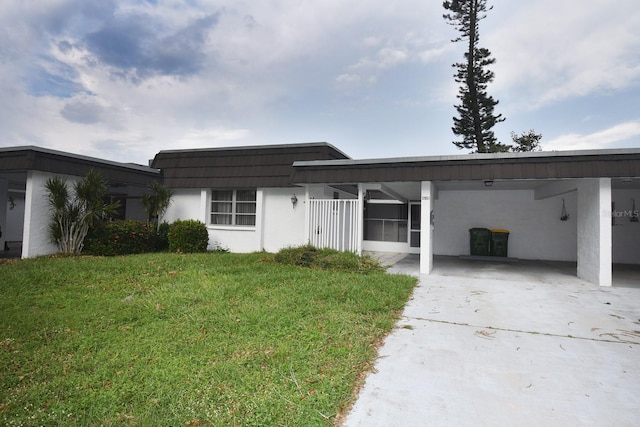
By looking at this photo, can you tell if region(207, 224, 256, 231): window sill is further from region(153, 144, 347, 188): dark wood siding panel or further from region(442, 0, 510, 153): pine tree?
region(442, 0, 510, 153): pine tree

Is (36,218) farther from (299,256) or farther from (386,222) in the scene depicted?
(386,222)

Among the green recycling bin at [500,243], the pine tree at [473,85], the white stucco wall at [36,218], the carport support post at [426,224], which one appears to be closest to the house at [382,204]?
the carport support post at [426,224]

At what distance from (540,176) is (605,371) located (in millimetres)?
4631

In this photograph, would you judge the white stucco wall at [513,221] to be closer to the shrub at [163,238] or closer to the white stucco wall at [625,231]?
the white stucco wall at [625,231]

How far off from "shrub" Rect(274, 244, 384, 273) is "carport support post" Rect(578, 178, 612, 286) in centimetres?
442

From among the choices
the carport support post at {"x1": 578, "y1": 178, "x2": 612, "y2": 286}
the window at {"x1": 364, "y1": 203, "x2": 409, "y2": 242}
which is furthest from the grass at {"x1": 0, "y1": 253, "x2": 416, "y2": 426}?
the window at {"x1": 364, "y1": 203, "x2": 409, "y2": 242}

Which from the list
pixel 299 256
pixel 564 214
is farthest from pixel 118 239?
pixel 564 214

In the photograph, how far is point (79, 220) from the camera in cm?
909

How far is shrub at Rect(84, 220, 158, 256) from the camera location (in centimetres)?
937

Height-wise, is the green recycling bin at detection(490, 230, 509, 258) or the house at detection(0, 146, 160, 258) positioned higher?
the house at detection(0, 146, 160, 258)

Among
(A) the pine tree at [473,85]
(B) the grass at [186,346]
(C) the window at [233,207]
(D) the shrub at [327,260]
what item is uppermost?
(A) the pine tree at [473,85]

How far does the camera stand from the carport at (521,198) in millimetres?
6625

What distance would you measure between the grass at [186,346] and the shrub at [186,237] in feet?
12.6

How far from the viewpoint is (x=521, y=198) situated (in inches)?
460
